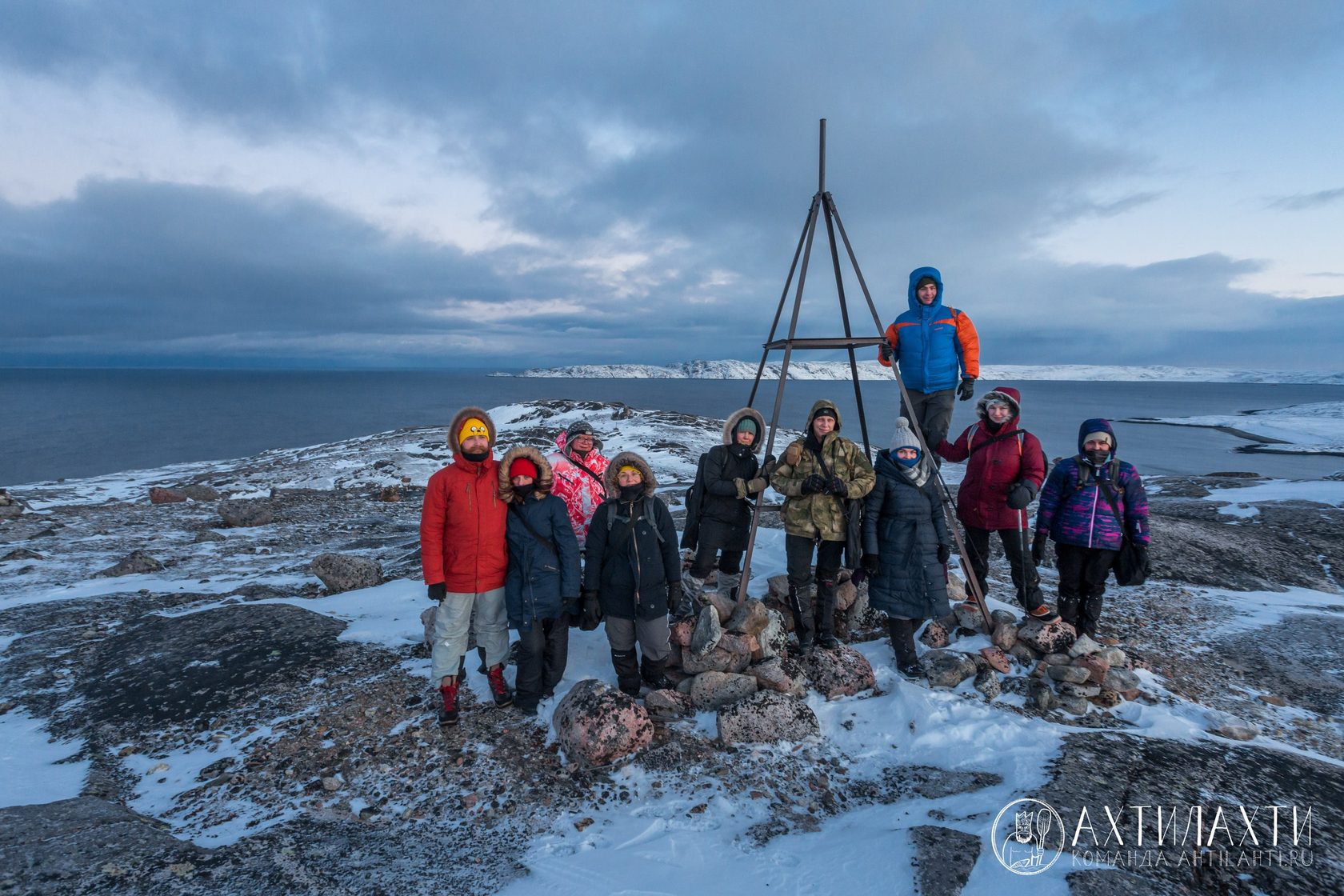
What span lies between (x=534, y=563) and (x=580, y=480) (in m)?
1.18

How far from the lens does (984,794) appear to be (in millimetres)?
→ 3766

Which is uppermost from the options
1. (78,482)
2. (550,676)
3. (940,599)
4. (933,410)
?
(933,410)

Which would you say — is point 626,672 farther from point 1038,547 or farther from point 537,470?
point 1038,547

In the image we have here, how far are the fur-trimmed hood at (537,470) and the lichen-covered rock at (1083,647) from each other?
5.02 metres

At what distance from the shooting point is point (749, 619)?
5.36m

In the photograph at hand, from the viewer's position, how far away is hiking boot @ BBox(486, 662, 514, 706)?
499 cm

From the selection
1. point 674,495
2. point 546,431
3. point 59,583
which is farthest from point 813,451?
point 546,431

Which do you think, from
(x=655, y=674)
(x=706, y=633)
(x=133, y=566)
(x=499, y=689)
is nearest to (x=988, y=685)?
(x=706, y=633)

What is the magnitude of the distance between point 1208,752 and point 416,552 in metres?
10.9

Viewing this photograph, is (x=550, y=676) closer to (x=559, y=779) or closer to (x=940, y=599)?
(x=559, y=779)

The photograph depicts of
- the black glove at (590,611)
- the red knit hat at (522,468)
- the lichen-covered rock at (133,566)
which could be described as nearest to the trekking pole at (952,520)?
the black glove at (590,611)

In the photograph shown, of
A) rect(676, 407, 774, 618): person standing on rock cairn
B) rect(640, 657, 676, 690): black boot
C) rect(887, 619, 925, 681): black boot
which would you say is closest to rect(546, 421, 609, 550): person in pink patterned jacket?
rect(676, 407, 774, 618): person standing on rock cairn

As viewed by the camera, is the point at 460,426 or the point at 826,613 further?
the point at 826,613

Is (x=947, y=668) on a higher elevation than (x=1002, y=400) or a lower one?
lower
